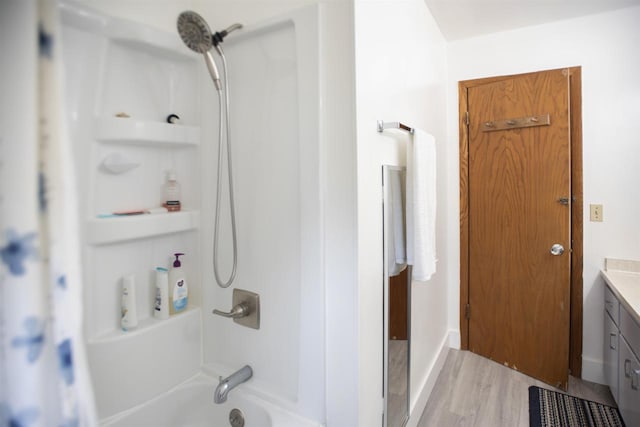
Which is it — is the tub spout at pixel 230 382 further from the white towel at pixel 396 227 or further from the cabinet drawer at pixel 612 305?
the cabinet drawer at pixel 612 305

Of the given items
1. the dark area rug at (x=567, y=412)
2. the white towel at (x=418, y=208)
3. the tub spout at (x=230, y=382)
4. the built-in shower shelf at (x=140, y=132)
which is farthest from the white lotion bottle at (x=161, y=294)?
the dark area rug at (x=567, y=412)

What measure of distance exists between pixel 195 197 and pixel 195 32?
71 centimetres

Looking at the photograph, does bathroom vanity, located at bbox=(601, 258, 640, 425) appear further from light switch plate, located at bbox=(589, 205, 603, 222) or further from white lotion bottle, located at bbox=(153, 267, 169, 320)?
white lotion bottle, located at bbox=(153, 267, 169, 320)

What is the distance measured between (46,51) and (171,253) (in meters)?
1.12

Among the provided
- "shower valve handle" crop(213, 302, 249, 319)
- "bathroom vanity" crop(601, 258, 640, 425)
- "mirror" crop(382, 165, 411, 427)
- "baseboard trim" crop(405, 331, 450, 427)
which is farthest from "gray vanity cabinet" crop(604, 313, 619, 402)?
"shower valve handle" crop(213, 302, 249, 319)

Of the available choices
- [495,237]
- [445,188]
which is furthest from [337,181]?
[495,237]

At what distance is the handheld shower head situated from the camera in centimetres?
118

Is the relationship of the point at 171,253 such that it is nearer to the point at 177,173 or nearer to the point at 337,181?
the point at 177,173

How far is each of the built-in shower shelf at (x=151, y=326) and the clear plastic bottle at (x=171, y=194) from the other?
0.48 meters

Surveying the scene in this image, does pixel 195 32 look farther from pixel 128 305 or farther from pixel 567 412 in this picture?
pixel 567 412

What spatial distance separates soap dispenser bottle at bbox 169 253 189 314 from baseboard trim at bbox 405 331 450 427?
4.25ft

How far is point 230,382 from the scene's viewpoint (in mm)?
1317

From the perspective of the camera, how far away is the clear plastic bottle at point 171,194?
1.48 m

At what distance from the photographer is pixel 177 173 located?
1538mm
